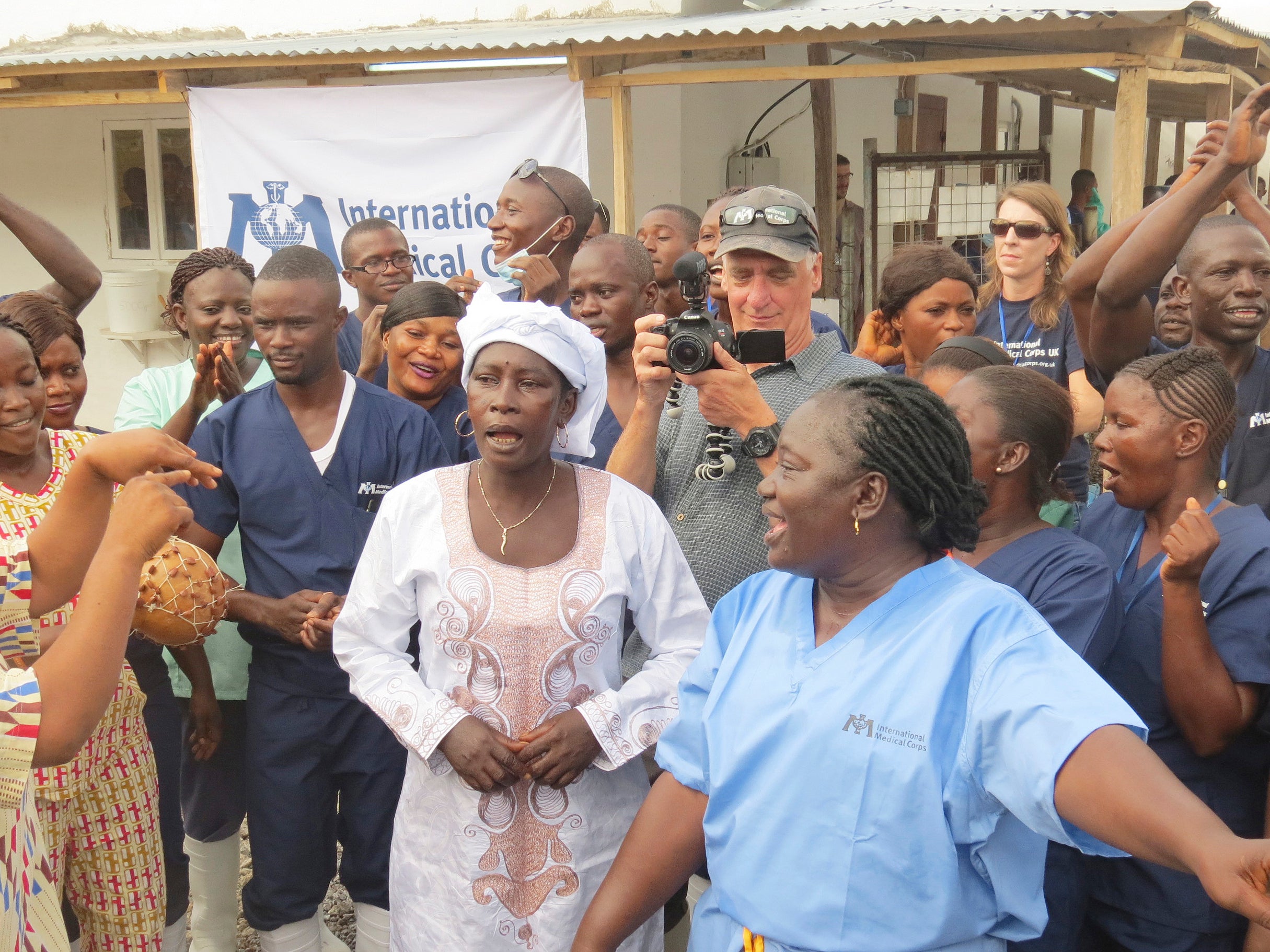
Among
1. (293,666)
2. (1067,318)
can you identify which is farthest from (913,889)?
(1067,318)

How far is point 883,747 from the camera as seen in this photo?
5.67 ft

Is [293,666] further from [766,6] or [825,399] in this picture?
[766,6]

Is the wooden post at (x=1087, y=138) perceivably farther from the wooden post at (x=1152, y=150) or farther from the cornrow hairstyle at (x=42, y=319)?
the cornrow hairstyle at (x=42, y=319)

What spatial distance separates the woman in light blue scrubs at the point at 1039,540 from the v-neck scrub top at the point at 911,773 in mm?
543

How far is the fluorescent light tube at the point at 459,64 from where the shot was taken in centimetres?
737

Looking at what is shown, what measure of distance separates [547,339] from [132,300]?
26.0 ft

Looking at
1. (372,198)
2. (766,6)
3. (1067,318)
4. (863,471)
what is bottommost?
(863,471)

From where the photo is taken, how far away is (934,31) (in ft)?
20.5

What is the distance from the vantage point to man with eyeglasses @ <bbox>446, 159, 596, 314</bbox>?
14.5 ft

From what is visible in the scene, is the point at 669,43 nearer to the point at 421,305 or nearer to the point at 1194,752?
the point at 421,305

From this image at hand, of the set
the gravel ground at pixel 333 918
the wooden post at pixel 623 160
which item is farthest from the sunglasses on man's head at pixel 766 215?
the wooden post at pixel 623 160

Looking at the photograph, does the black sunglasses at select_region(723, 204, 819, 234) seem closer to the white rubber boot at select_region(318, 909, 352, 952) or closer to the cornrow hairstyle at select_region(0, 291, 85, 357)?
the cornrow hairstyle at select_region(0, 291, 85, 357)

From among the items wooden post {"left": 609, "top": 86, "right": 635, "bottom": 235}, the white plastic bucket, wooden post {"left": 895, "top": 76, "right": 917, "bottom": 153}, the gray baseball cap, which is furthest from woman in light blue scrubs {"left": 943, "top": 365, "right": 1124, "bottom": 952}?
the white plastic bucket

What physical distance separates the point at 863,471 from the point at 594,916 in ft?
3.12
